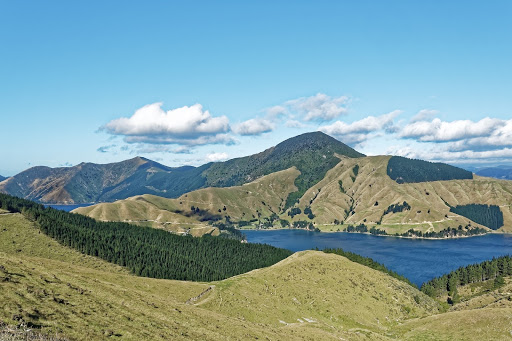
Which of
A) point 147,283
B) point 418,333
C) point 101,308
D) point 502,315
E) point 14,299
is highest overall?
point 14,299

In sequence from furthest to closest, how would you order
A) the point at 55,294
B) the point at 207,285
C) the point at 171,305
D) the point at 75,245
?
1. the point at 75,245
2. the point at 207,285
3. the point at 171,305
4. the point at 55,294

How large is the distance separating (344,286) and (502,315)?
56964 mm

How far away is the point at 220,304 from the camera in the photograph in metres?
91.8

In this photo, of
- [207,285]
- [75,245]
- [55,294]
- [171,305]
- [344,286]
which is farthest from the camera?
[75,245]

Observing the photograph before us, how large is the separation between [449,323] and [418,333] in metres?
9.07

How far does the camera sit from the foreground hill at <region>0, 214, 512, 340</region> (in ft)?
135

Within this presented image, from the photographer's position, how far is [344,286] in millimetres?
135875

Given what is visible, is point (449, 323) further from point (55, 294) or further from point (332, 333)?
point (55, 294)

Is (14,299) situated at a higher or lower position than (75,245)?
higher

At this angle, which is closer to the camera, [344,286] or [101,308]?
[101,308]

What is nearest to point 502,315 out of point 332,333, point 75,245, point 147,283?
point 332,333

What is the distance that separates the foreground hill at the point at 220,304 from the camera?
41.2m

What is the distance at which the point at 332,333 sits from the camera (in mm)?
77438

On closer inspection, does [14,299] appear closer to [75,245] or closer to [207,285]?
[207,285]
